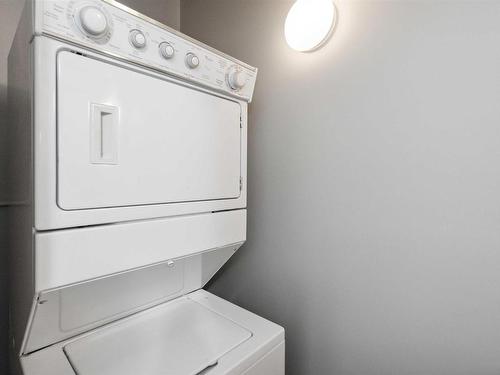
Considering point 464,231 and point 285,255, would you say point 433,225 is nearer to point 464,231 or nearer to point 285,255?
point 464,231

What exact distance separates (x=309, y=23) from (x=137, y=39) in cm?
99

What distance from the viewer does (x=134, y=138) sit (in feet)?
3.64

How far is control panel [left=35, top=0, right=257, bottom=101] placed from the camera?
90 centimetres

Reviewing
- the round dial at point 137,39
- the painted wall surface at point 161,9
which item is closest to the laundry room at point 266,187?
the round dial at point 137,39

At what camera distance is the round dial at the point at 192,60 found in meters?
1.27

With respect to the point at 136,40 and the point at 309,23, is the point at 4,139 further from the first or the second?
the point at 309,23

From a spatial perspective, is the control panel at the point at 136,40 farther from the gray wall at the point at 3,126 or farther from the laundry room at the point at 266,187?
the gray wall at the point at 3,126

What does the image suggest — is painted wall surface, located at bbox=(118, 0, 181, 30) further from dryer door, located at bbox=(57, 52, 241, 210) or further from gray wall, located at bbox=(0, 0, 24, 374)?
dryer door, located at bbox=(57, 52, 241, 210)

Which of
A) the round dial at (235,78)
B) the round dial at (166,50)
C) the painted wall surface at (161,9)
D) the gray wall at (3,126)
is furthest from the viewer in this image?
the painted wall surface at (161,9)

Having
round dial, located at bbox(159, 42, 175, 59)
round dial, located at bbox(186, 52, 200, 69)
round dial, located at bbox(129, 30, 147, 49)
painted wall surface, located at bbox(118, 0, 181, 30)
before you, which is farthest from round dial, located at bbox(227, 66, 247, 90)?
painted wall surface, located at bbox(118, 0, 181, 30)

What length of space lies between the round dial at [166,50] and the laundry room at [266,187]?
0.03 metres

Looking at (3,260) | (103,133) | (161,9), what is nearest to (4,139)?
(3,260)

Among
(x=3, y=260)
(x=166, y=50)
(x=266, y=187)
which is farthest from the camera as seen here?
(x=266, y=187)

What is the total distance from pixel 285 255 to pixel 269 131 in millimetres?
870
